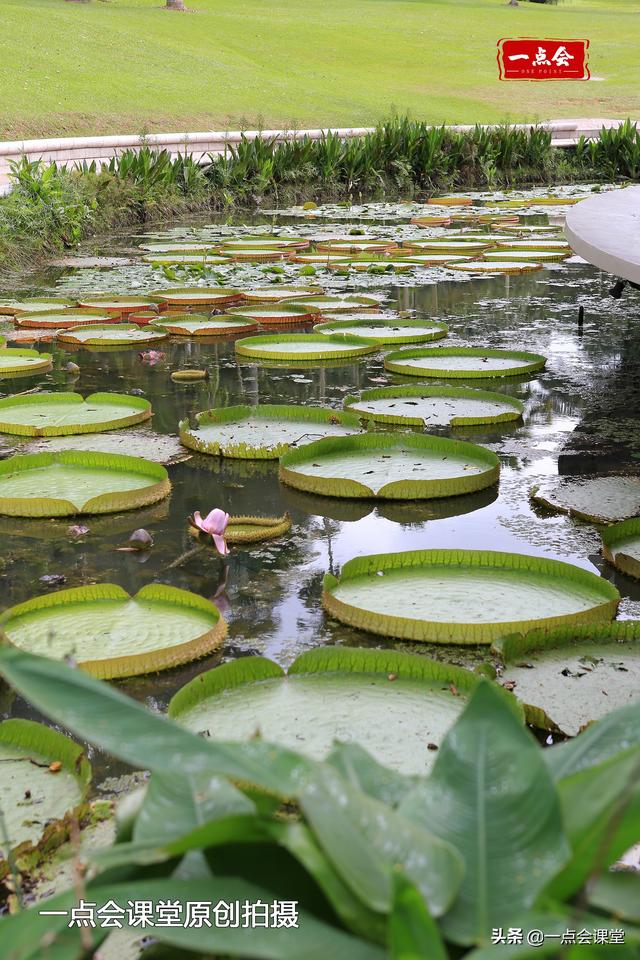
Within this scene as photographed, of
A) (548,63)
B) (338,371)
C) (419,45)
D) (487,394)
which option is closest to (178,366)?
(338,371)

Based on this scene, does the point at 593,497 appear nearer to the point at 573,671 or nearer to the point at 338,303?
the point at 573,671

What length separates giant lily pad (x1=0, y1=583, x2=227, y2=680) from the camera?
2.03 metres

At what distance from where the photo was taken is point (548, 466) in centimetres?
341

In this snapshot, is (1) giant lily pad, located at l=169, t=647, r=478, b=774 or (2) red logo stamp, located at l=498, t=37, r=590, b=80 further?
(2) red logo stamp, located at l=498, t=37, r=590, b=80

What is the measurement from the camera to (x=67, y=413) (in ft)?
12.8

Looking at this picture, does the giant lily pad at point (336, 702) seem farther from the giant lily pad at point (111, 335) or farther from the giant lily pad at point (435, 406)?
the giant lily pad at point (111, 335)

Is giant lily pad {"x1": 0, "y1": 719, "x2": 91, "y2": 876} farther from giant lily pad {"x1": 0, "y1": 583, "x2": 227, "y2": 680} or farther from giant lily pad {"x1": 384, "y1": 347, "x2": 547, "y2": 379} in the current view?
giant lily pad {"x1": 384, "y1": 347, "x2": 547, "y2": 379}

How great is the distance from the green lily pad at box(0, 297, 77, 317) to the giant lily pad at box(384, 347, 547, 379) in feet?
7.32

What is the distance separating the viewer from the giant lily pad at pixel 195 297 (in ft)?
20.4

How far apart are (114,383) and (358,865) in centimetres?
403

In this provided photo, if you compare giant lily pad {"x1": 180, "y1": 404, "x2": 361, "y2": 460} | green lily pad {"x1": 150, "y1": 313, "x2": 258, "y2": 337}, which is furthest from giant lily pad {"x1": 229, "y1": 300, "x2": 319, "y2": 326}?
giant lily pad {"x1": 180, "y1": 404, "x2": 361, "y2": 460}

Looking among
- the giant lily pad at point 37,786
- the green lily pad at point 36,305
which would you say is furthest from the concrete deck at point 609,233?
the green lily pad at point 36,305

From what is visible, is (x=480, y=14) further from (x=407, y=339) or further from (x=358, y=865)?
(x=358, y=865)

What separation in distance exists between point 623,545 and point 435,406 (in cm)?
153
